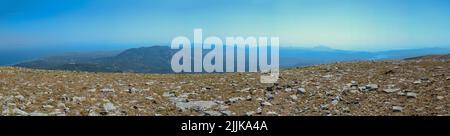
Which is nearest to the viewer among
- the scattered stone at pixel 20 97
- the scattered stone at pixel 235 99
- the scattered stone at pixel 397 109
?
the scattered stone at pixel 397 109

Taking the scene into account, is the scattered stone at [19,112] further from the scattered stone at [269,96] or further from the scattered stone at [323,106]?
the scattered stone at [323,106]

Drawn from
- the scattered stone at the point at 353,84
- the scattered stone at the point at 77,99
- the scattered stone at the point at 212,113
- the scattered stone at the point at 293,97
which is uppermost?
the scattered stone at the point at 353,84

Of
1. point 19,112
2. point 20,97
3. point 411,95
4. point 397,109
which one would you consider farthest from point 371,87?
point 20,97

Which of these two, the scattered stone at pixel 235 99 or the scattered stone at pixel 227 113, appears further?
the scattered stone at pixel 235 99

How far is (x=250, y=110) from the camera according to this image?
49.0 ft

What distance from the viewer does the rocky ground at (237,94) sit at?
14422mm

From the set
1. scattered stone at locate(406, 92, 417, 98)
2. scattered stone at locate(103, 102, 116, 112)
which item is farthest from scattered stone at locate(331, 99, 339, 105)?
scattered stone at locate(103, 102, 116, 112)

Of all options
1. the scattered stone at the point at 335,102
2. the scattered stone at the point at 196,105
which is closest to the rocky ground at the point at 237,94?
the scattered stone at the point at 196,105

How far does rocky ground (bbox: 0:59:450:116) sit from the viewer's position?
47.3 feet

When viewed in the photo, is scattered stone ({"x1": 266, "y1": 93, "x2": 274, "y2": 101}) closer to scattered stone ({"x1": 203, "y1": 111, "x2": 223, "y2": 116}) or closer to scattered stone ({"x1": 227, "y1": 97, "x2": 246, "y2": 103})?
scattered stone ({"x1": 227, "y1": 97, "x2": 246, "y2": 103})

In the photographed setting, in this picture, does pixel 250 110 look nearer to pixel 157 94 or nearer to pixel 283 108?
pixel 283 108
